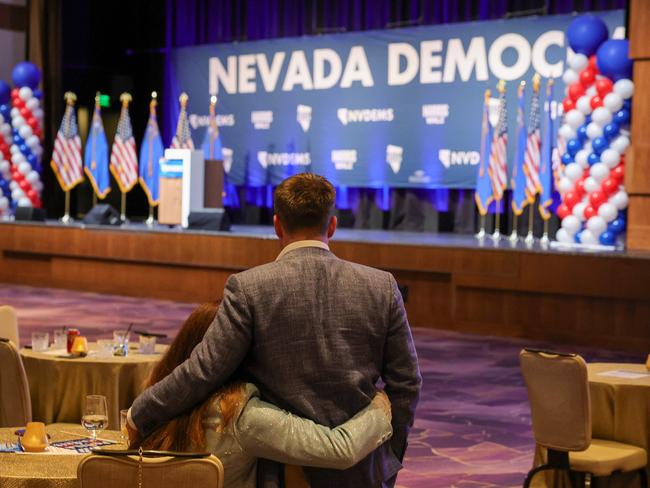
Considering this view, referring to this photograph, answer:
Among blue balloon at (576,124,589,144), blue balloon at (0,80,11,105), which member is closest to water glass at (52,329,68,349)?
blue balloon at (576,124,589,144)

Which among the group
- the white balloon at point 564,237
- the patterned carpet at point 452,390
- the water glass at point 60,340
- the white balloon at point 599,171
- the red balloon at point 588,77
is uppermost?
the red balloon at point 588,77

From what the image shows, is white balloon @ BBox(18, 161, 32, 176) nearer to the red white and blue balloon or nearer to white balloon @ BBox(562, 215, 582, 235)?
the red white and blue balloon

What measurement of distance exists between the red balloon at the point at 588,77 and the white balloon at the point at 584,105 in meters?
0.16

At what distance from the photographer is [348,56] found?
16.8 meters

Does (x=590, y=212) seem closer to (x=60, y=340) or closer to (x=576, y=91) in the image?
(x=576, y=91)

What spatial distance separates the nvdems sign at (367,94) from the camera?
1522 centimetres

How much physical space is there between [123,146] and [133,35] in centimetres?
354

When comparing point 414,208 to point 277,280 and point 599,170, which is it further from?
point 277,280

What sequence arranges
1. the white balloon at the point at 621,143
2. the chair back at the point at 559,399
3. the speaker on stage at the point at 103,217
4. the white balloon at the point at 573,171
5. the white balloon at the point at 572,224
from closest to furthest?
the chair back at the point at 559,399
the white balloon at the point at 621,143
the white balloon at the point at 573,171
the white balloon at the point at 572,224
the speaker on stage at the point at 103,217

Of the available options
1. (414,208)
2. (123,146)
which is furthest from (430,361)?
(123,146)

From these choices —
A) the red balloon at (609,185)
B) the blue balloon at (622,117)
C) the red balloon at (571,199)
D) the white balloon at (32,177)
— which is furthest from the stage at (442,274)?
the white balloon at (32,177)

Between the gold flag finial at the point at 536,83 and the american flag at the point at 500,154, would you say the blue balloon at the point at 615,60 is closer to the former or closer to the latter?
the gold flag finial at the point at 536,83

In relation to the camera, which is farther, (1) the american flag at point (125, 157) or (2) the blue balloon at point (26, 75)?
(2) the blue balloon at point (26, 75)

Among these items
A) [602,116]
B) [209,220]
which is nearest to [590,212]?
[602,116]
